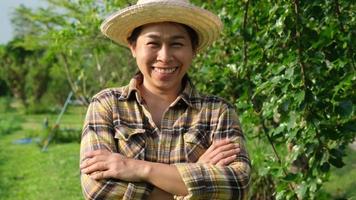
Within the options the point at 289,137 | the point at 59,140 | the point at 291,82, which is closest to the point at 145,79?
the point at 291,82

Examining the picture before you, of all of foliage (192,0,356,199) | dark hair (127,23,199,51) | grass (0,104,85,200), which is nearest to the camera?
dark hair (127,23,199,51)

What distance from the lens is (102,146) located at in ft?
6.86

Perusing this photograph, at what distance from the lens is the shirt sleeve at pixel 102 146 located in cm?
201

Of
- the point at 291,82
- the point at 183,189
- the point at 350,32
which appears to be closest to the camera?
the point at 183,189

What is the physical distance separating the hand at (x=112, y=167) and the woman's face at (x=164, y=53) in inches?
12.2

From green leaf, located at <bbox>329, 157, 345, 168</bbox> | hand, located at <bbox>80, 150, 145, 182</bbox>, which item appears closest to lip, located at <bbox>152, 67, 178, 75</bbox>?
hand, located at <bbox>80, 150, 145, 182</bbox>

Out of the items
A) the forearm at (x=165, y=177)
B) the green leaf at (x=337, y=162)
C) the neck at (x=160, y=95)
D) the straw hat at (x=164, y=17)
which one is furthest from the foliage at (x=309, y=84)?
the forearm at (x=165, y=177)

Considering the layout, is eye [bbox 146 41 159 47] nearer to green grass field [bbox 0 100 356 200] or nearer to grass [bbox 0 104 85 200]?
green grass field [bbox 0 100 356 200]

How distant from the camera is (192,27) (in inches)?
86.0

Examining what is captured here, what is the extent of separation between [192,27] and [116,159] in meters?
0.56

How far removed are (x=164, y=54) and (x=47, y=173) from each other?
8515 millimetres

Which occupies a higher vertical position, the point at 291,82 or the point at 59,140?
the point at 291,82

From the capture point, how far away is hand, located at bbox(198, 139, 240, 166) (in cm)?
206

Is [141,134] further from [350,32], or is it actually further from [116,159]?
[350,32]
